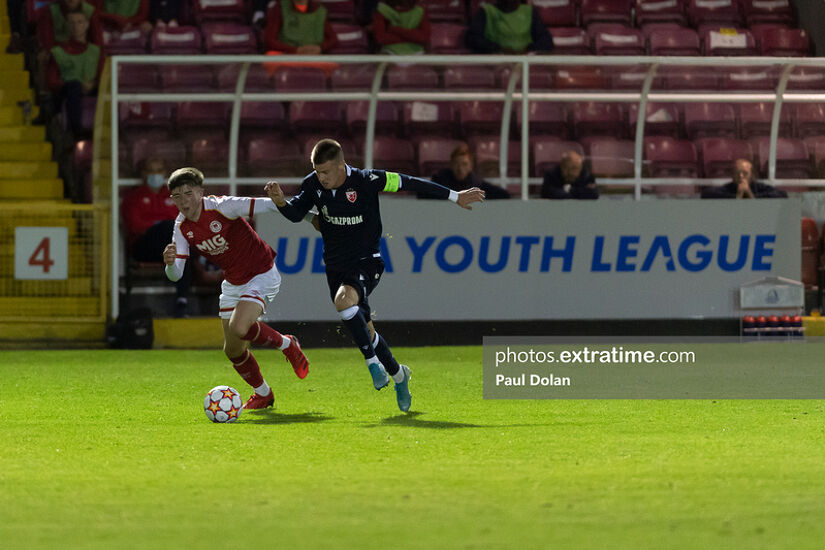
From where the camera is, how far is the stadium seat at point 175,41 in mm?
15531

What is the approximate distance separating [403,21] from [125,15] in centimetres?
328

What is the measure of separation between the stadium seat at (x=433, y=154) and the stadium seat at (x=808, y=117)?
10.6 feet

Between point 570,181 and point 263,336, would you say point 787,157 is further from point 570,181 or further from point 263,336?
point 263,336

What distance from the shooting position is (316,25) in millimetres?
15062

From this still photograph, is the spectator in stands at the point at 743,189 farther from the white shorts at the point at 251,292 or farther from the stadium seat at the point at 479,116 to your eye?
the white shorts at the point at 251,292

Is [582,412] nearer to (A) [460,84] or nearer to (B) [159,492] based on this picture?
(B) [159,492]

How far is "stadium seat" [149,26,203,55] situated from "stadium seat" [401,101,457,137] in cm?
355

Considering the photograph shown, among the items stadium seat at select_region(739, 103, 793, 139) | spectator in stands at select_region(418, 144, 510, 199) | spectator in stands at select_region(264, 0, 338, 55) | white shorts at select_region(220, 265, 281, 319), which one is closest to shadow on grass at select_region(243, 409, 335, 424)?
white shorts at select_region(220, 265, 281, 319)

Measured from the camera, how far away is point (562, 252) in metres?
13.0

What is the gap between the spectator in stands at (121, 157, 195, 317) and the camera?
1280 centimetres

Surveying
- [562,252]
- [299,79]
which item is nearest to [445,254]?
[562,252]

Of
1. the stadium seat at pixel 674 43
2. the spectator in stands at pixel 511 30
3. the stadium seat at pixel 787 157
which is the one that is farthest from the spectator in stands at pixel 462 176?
the stadium seat at pixel 674 43

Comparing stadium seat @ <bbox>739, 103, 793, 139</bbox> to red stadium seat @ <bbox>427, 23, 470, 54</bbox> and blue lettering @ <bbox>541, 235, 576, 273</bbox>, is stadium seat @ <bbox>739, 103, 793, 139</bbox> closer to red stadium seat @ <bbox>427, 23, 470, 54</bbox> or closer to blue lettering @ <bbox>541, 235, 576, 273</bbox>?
blue lettering @ <bbox>541, 235, 576, 273</bbox>

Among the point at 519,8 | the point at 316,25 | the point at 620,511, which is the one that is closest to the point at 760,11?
the point at 519,8
